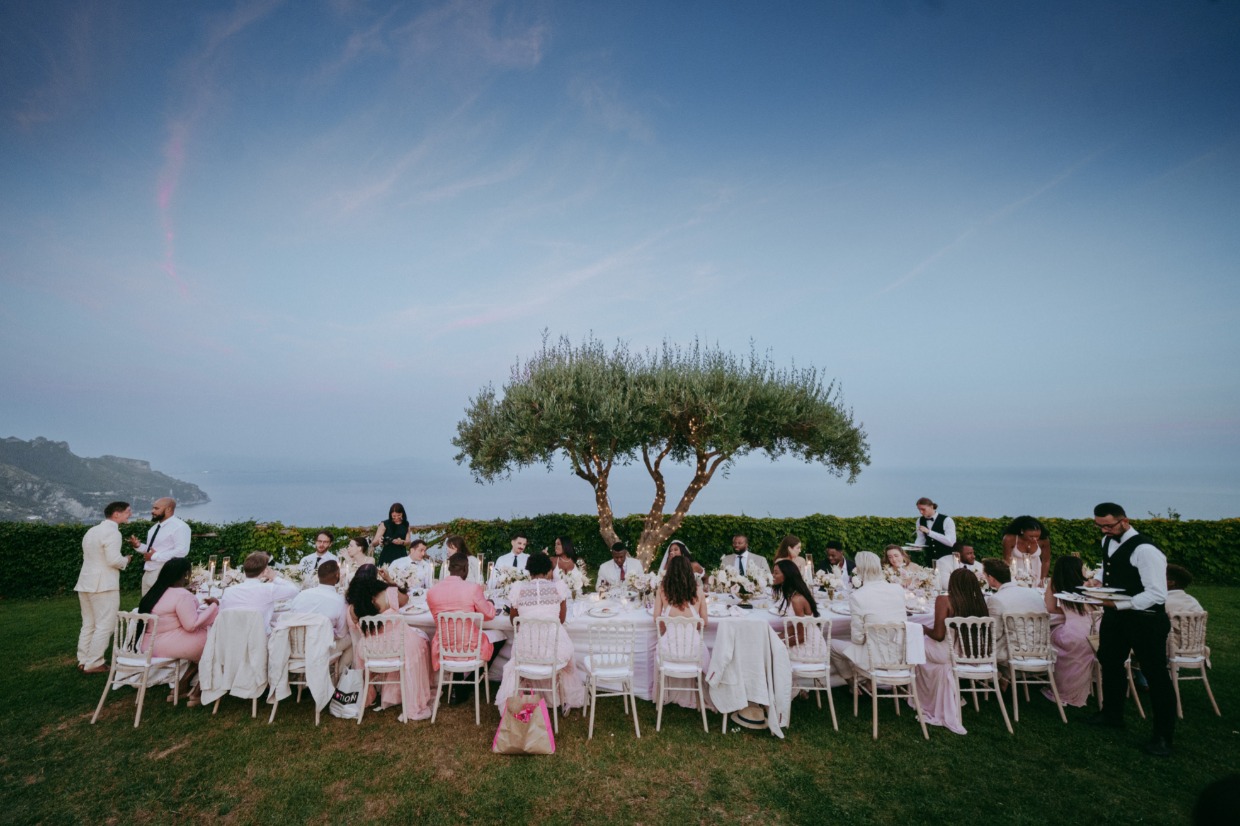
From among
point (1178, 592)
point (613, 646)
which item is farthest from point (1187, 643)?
point (613, 646)

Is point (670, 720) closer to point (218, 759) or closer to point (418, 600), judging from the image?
point (418, 600)

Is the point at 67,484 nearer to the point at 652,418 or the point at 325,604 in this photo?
the point at 325,604

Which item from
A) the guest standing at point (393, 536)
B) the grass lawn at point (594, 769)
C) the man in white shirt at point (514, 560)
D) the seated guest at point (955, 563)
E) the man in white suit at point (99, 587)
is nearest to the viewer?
the grass lawn at point (594, 769)

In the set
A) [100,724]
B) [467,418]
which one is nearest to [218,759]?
[100,724]

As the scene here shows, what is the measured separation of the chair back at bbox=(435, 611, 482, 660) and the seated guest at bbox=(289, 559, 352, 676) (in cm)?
126

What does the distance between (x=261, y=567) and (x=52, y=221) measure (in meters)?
15.2

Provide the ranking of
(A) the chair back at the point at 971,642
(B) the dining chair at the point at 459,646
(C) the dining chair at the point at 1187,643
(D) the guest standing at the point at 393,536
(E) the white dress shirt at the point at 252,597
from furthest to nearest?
1. (D) the guest standing at the point at 393,536
2. (E) the white dress shirt at the point at 252,597
3. (B) the dining chair at the point at 459,646
4. (C) the dining chair at the point at 1187,643
5. (A) the chair back at the point at 971,642

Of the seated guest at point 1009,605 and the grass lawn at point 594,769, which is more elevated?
the seated guest at point 1009,605

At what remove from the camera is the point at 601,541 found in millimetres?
Result: 14547

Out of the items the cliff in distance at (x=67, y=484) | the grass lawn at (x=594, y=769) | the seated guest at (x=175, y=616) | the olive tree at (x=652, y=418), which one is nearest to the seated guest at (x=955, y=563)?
the grass lawn at (x=594, y=769)

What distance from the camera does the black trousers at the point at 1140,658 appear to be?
5.13 meters

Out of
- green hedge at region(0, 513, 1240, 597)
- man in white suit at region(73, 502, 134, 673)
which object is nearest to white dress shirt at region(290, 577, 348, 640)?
man in white suit at region(73, 502, 134, 673)

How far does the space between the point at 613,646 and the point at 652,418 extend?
19.3ft

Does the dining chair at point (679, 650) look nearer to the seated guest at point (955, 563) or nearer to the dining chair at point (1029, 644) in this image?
the dining chair at point (1029, 644)
